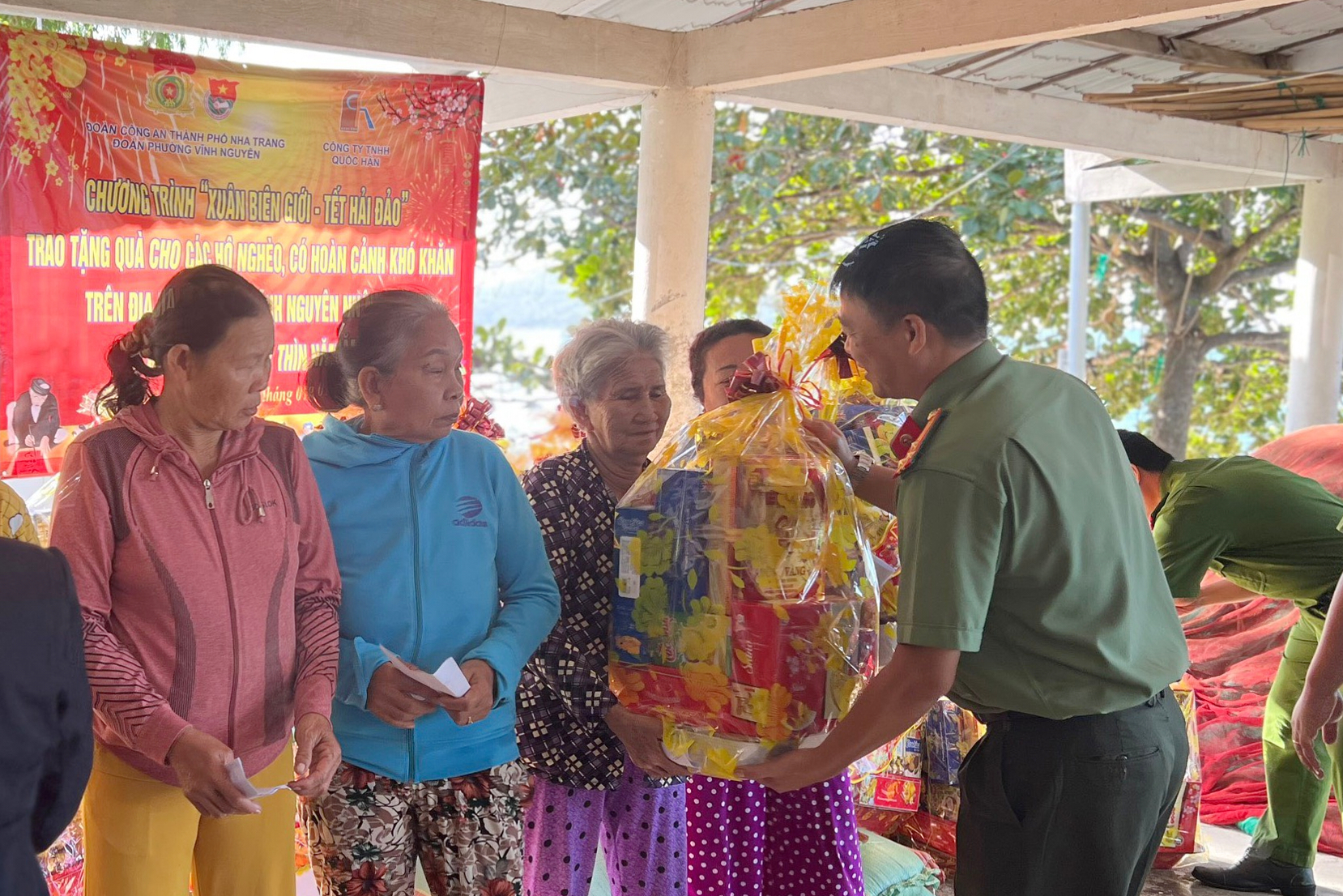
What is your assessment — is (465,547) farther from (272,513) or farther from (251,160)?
(251,160)

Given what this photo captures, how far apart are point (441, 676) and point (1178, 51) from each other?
4.04 metres

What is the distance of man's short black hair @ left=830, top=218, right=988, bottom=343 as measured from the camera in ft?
6.22

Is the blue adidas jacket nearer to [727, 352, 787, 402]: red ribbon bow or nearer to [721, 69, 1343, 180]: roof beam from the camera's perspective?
[727, 352, 787, 402]: red ribbon bow

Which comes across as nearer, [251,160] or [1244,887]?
[251,160]

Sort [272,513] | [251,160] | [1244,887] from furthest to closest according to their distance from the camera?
[1244,887], [251,160], [272,513]

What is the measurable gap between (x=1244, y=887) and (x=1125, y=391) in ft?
26.4

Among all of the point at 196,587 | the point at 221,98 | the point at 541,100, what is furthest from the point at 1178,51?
the point at 196,587

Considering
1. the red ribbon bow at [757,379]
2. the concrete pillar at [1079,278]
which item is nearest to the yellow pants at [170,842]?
the red ribbon bow at [757,379]

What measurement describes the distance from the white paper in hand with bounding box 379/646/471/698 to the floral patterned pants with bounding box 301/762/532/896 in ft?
0.83

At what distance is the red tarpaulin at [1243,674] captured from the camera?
4.52 m

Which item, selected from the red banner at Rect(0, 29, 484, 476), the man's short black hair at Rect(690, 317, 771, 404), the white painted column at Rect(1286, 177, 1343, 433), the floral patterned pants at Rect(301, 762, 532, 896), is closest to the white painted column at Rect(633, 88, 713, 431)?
the red banner at Rect(0, 29, 484, 476)

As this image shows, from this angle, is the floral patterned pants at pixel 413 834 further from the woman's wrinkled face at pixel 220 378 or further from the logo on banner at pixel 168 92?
the logo on banner at pixel 168 92

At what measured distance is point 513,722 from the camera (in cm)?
230

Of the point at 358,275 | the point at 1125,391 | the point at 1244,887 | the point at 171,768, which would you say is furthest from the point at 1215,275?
the point at 171,768
